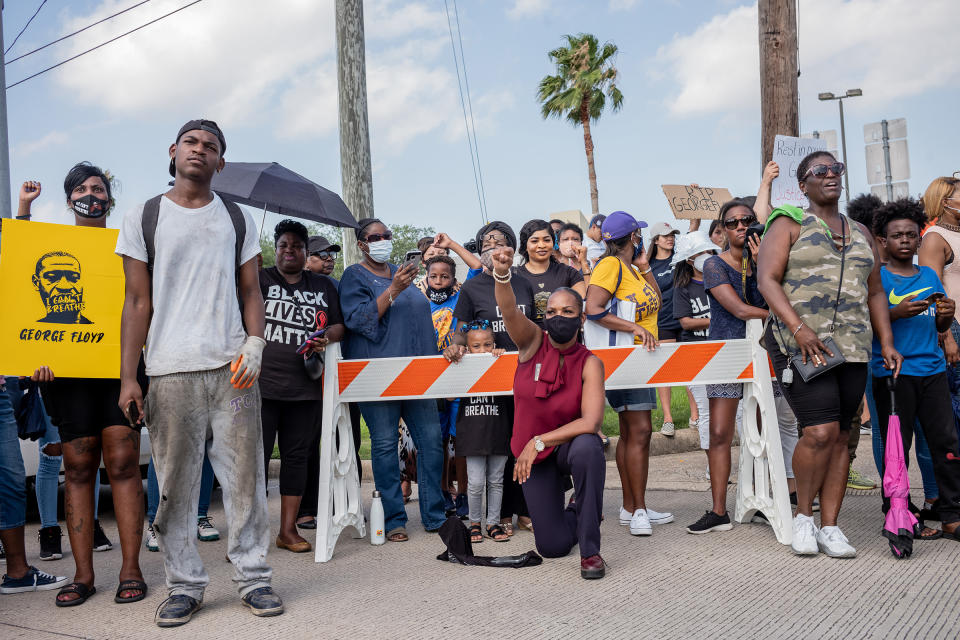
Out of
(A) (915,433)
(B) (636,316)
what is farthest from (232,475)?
(A) (915,433)

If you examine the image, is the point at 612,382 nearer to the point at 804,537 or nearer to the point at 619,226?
the point at 619,226

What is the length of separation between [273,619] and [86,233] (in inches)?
92.8

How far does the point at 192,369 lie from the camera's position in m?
4.11

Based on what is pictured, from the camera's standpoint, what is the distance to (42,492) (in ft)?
19.0

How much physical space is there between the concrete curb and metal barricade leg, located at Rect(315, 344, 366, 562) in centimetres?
306

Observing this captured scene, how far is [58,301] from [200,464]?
52.4 inches

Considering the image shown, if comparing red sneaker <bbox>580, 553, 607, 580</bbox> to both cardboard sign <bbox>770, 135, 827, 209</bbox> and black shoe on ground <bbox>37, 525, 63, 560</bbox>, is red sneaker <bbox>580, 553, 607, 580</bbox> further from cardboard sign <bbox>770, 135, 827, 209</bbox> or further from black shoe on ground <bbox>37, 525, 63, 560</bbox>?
cardboard sign <bbox>770, 135, 827, 209</bbox>

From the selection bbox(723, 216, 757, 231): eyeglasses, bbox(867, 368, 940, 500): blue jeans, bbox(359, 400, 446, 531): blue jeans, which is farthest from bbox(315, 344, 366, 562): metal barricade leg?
bbox(867, 368, 940, 500): blue jeans

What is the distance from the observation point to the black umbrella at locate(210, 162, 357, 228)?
21.5ft

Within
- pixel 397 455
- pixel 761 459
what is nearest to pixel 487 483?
pixel 397 455

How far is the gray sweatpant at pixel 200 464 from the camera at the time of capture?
414 cm

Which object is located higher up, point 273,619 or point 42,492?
point 42,492

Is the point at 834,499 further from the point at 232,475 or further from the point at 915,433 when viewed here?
the point at 232,475

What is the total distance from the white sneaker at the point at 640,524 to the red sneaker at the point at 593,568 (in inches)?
38.2
